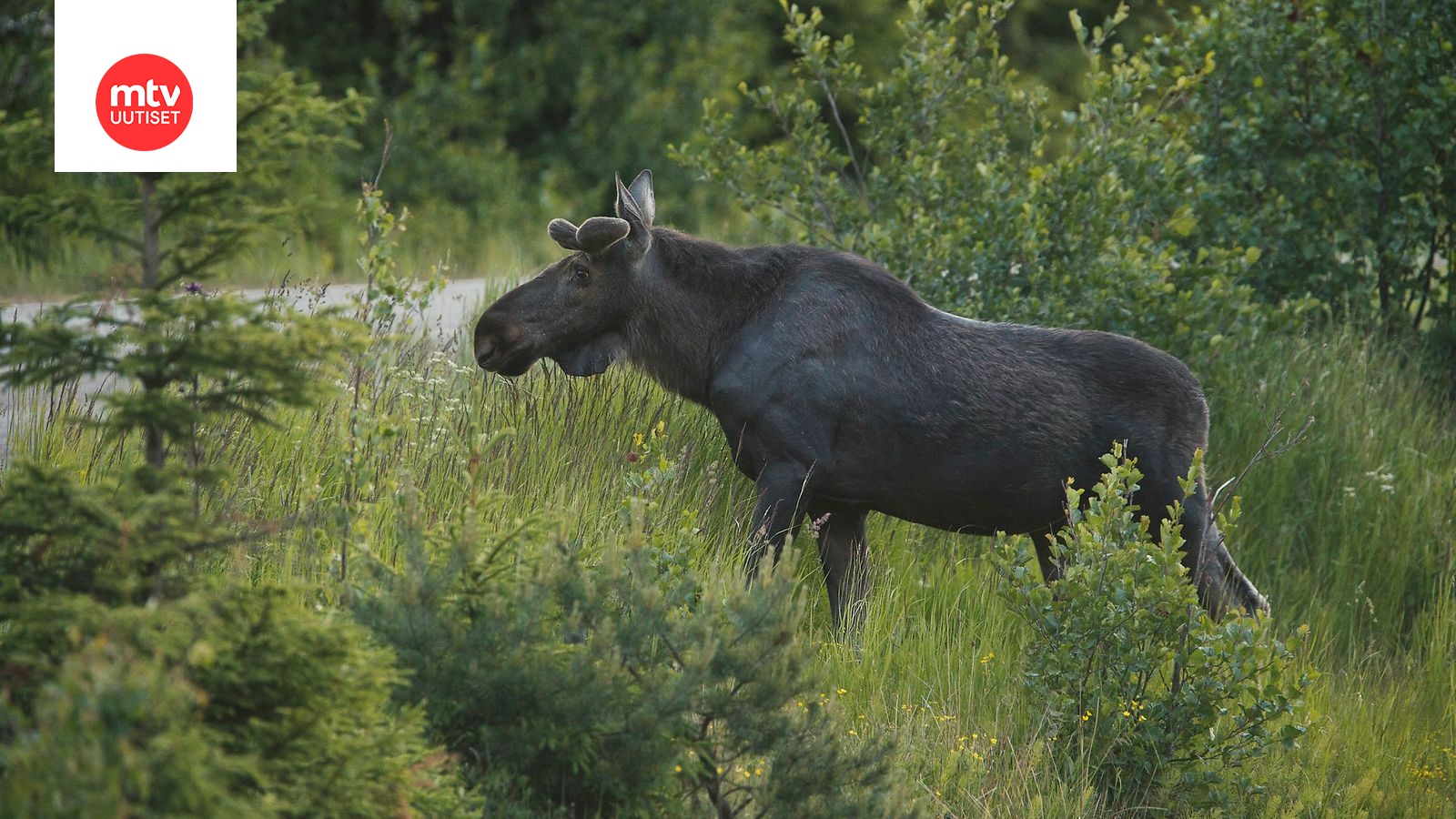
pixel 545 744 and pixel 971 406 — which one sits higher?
pixel 971 406

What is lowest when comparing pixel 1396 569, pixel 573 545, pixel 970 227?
pixel 1396 569

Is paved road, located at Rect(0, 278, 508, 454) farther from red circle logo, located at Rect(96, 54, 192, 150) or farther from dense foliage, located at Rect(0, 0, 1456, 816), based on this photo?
red circle logo, located at Rect(96, 54, 192, 150)

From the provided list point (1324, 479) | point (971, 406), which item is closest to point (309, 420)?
point (971, 406)

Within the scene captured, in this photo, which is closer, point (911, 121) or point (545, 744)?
point (545, 744)

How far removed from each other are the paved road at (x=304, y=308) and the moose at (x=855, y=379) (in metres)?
0.78

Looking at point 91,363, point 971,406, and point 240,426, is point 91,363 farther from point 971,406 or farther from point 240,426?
point 971,406

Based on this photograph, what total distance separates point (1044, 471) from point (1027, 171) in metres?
3.28

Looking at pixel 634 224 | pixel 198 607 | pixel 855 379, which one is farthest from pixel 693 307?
pixel 198 607

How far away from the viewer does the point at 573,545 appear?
17.7 ft

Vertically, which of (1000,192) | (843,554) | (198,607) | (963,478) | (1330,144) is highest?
(1330,144)

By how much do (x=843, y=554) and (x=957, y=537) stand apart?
1309 millimetres

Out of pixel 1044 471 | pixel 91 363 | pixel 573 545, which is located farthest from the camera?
pixel 1044 471

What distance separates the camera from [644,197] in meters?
6.47

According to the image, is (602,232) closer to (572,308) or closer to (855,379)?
(572,308)
